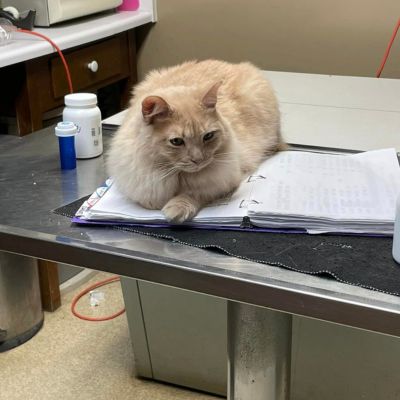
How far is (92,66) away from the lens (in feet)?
7.10

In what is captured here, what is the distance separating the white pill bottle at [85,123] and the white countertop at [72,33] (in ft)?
1.70

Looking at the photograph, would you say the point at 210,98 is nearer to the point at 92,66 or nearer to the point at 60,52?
the point at 60,52

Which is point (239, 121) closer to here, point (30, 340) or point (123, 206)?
point (123, 206)

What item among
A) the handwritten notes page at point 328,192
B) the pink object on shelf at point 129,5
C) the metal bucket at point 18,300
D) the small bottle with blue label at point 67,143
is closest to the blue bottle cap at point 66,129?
the small bottle with blue label at point 67,143

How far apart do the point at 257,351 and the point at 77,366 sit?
39.3 inches

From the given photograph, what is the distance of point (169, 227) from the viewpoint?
0.98 m

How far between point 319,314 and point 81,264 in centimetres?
37

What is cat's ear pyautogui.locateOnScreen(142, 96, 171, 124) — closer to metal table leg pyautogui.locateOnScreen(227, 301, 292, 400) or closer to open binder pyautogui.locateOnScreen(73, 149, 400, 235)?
open binder pyautogui.locateOnScreen(73, 149, 400, 235)

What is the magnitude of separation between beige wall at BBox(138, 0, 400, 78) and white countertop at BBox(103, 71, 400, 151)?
0.29 m

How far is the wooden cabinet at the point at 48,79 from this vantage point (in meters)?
1.87

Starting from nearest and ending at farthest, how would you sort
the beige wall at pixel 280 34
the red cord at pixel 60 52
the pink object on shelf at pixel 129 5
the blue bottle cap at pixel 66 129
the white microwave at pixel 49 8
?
the blue bottle cap at pixel 66 129
the red cord at pixel 60 52
the white microwave at pixel 49 8
the beige wall at pixel 280 34
the pink object on shelf at pixel 129 5

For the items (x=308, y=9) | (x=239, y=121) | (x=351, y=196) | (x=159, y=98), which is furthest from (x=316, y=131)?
(x=308, y=9)

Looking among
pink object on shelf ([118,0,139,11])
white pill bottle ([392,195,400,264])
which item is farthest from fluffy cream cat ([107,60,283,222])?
pink object on shelf ([118,0,139,11])

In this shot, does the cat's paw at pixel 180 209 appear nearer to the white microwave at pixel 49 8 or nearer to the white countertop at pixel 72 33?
the white countertop at pixel 72 33
